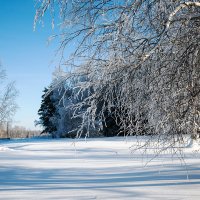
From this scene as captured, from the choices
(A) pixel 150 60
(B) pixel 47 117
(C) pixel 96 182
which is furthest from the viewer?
(B) pixel 47 117

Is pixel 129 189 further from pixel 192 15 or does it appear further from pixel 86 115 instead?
pixel 192 15

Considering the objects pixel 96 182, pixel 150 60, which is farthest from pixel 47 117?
pixel 150 60

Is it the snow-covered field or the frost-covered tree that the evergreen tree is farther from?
the frost-covered tree

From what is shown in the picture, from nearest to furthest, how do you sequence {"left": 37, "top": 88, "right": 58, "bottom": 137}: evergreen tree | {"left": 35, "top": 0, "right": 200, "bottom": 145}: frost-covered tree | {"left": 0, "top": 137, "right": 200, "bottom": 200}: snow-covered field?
{"left": 35, "top": 0, "right": 200, "bottom": 145}: frost-covered tree
{"left": 0, "top": 137, "right": 200, "bottom": 200}: snow-covered field
{"left": 37, "top": 88, "right": 58, "bottom": 137}: evergreen tree

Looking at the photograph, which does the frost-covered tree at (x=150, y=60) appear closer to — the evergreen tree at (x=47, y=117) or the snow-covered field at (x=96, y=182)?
the snow-covered field at (x=96, y=182)

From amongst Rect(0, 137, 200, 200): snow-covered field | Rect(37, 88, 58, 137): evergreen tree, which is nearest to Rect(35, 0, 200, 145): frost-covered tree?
Rect(0, 137, 200, 200): snow-covered field

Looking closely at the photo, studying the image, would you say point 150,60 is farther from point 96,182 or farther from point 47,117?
point 47,117

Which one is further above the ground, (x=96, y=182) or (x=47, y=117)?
(x=47, y=117)

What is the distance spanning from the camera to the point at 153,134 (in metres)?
5.29

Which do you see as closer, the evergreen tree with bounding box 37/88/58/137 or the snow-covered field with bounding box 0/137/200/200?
the snow-covered field with bounding box 0/137/200/200

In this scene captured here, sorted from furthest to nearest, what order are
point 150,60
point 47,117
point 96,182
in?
point 47,117
point 96,182
point 150,60

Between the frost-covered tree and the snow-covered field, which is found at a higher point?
the frost-covered tree

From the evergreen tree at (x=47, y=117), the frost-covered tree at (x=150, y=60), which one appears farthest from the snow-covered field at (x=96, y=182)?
the evergreen tree at (x=47, y=117)

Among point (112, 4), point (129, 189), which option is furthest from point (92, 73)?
point (129, 189)
